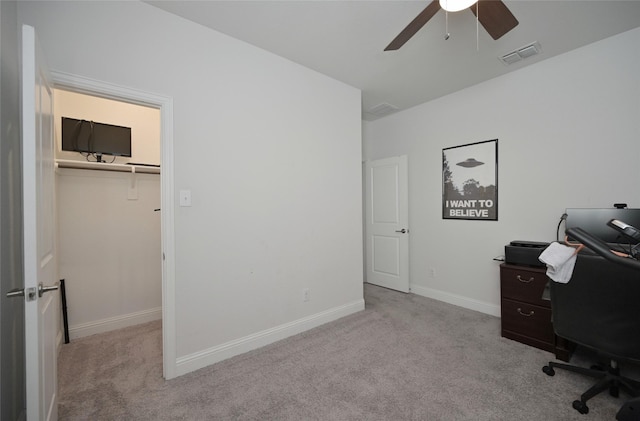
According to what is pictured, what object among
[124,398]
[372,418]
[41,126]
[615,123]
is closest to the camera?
[41,126]

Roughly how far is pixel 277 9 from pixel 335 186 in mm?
1717

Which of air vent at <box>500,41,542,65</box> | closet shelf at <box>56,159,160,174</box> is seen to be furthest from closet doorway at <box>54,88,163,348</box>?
air vent at <box>500,41,542,65</box>

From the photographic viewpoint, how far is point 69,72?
5.45 ft

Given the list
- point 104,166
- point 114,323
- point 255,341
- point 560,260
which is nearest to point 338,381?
point 255,341

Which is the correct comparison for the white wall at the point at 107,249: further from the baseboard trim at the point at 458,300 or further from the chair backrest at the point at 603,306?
the chair backrest at the point at 603,306

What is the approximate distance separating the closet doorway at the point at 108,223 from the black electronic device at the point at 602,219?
399cm

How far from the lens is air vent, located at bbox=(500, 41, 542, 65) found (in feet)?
7.90

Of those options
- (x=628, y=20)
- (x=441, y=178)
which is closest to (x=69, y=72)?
(x=441, y=178)

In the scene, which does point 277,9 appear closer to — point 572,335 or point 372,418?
point 372,418

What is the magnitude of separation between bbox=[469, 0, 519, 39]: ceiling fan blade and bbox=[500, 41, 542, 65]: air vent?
1.04 m

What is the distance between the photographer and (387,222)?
13.5 ft

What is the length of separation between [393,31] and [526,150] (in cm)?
195

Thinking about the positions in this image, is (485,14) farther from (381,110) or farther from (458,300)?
(458,300)

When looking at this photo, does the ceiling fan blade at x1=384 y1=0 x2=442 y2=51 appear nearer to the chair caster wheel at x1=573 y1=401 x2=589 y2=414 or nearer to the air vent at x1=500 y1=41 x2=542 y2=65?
the air vent at x1=500 y1=41 x2=542 y2=65
